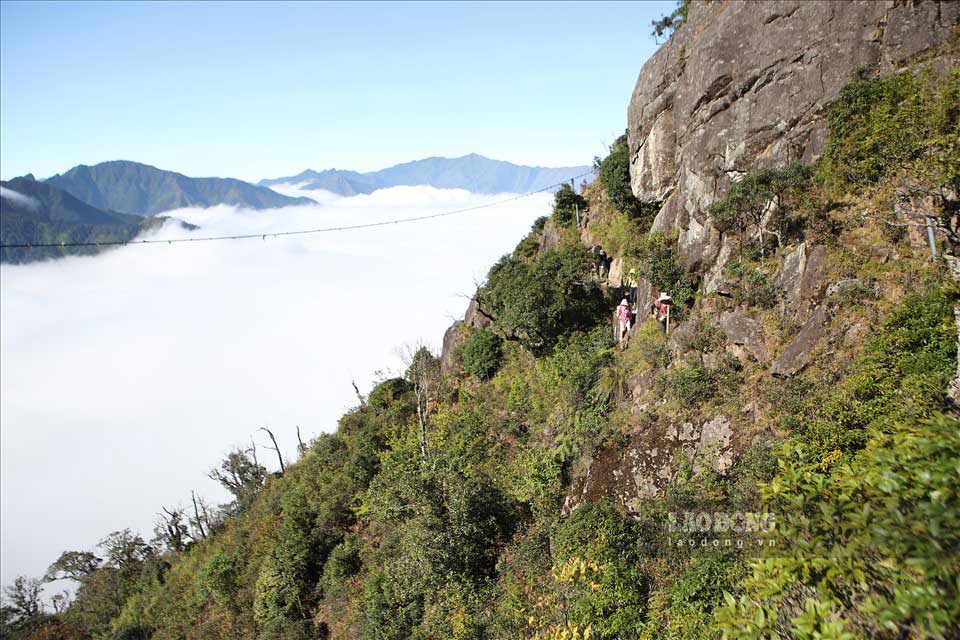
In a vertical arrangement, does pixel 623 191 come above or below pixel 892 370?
above

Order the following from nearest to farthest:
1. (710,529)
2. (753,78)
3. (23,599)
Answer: (710,529) < (753,78) < (23,599)

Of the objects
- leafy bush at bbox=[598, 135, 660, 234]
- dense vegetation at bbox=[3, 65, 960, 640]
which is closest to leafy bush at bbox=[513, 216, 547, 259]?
dense vegetation at bbox=[3, 65, 960, 640]

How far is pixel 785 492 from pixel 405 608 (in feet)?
45.2

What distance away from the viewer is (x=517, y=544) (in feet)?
53.7

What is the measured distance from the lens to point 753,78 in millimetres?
15734

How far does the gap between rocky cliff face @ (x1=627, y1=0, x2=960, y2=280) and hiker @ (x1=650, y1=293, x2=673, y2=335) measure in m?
1.36

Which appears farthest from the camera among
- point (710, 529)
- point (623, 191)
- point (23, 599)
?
point (23, 599)

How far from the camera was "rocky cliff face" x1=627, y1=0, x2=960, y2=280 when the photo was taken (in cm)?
1371

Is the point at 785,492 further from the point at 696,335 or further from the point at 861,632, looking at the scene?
the point at 696,335

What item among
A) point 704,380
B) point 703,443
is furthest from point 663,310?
point 703,443

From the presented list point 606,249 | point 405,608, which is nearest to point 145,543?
point 405,608

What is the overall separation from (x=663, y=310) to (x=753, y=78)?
7.71m

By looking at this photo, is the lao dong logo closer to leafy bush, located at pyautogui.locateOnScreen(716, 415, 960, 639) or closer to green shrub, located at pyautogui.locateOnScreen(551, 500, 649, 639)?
green shrub, located at pyautogui.locateOnScreen(551, 500, 649, 639)

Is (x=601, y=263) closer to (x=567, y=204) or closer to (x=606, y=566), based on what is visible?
(x=567, y=204)
